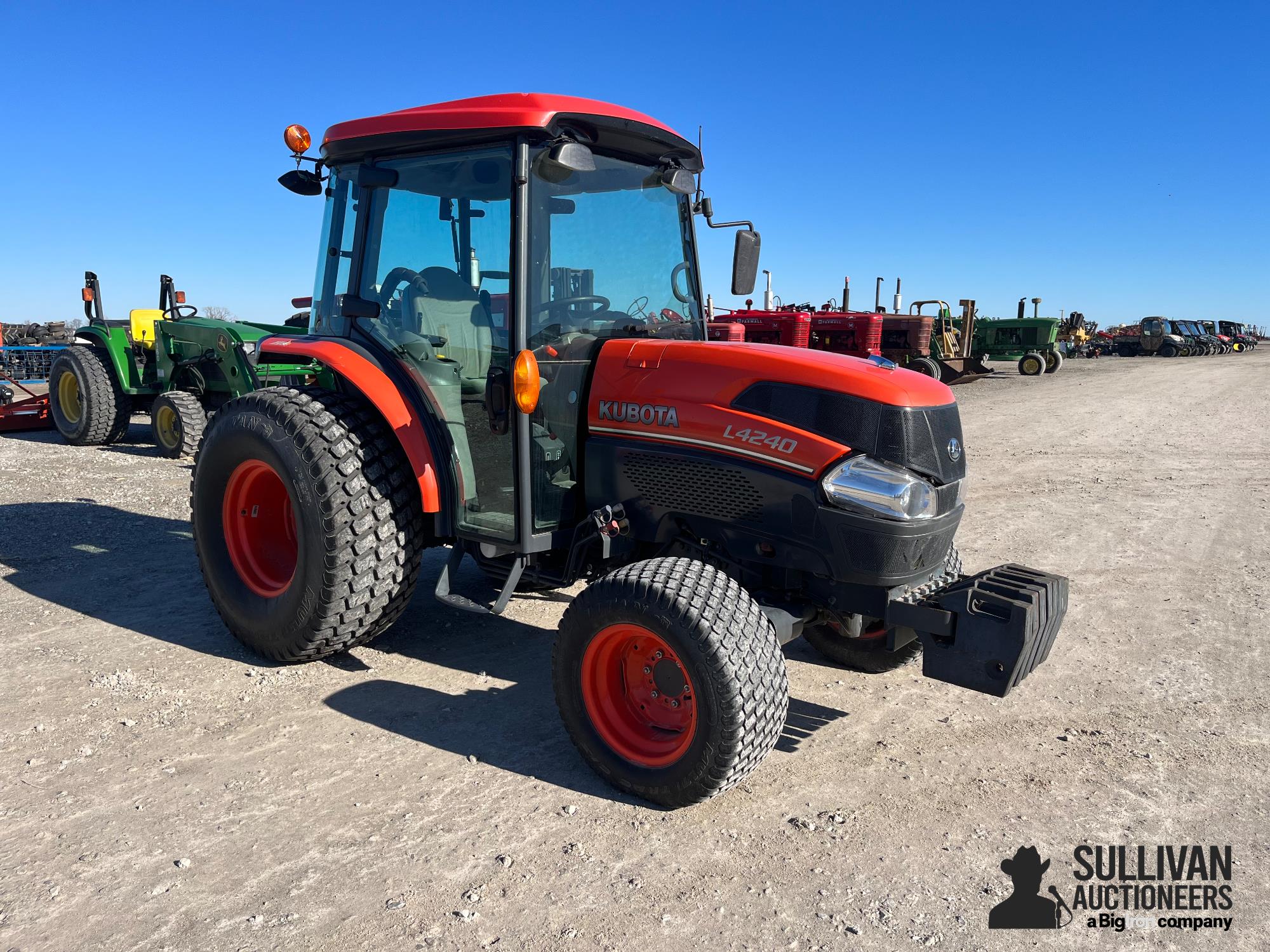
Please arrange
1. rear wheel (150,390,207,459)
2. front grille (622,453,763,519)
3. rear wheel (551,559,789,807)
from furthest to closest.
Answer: rear wheel (150,390,207,459), front grille (622,453,763,519), rear wheel (551,559,789,807)

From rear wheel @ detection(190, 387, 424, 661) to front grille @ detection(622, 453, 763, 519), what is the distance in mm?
1152

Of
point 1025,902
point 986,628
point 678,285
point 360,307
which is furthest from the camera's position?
point 678,285

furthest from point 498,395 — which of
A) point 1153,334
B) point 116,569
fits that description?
point 1153,334

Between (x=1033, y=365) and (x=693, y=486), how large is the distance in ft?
84.6

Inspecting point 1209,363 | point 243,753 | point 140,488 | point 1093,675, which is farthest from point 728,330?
point 1209,363

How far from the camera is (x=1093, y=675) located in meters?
4.26

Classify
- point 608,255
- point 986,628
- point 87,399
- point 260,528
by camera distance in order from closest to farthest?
1. point 986,628
2. point 608,255
3. point 260,528
4. point 87,399

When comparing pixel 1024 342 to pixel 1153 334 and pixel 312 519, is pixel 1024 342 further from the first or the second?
pixel 312 519

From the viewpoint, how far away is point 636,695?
10.9 ft

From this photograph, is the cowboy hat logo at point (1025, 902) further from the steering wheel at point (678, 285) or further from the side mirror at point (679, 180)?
the side mirror at point (679, 180)

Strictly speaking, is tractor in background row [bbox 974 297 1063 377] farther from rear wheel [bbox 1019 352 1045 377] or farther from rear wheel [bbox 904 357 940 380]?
rear wheel [bbox 904 357 940 380]

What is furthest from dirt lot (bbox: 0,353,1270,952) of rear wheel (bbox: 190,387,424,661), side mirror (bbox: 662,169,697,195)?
side mirror (bbox: 662,169,697,195)

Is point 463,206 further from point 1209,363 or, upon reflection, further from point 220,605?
point 1209,363

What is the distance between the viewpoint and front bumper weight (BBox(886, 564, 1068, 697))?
9.71 feet
